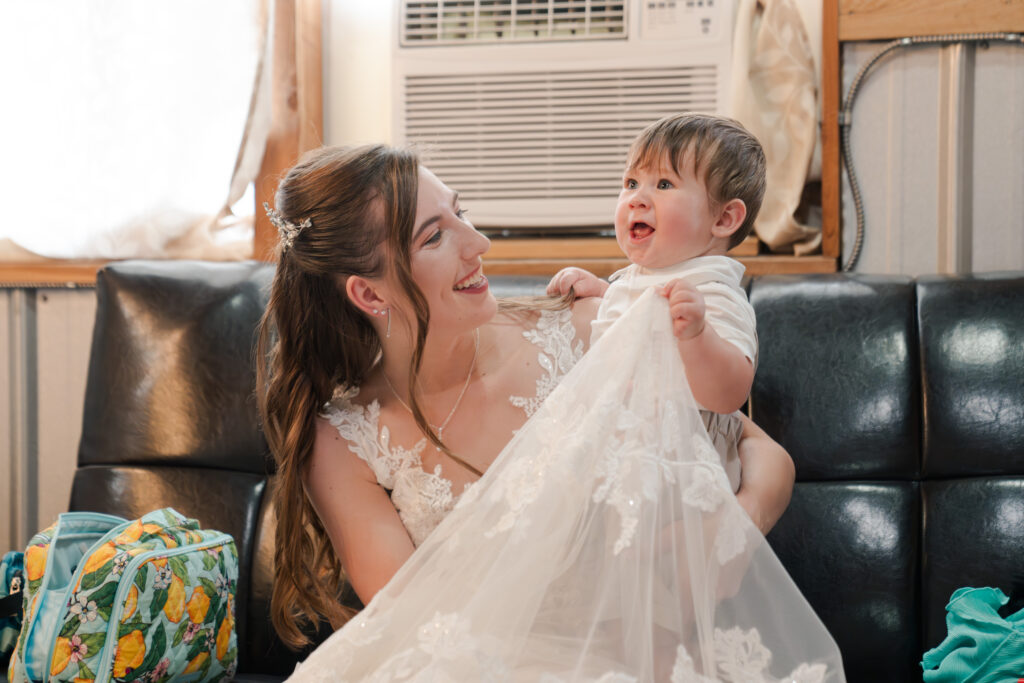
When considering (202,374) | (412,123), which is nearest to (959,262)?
(412,123)

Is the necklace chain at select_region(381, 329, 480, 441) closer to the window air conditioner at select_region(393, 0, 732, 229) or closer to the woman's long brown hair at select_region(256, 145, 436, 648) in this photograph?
the woman's long brown hair at select_region(256, 145, 436, 648)

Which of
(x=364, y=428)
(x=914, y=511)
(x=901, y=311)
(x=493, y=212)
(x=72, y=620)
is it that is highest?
(x=493, y=212)

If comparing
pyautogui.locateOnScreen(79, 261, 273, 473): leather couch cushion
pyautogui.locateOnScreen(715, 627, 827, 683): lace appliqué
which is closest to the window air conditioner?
pyautogui.locateOnScreen(79, 261, 273, 473): leather couch cushion

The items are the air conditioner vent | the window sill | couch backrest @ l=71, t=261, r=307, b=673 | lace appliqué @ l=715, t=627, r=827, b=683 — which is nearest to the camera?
lace appliqué @ l=715, t=627, r=827, b=683

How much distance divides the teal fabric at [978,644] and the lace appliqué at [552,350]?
0.72m

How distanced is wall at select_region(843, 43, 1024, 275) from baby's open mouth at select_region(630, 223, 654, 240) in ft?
3.59

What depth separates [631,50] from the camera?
2.39 meters

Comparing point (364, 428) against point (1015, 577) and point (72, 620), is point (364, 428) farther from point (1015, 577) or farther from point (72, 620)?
point (1015, 577)

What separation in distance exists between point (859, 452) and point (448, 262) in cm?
80

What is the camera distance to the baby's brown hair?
1.35m

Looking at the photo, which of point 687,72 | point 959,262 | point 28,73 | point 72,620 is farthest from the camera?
point 28,73

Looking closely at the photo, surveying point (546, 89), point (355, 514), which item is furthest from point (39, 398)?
point (546, 89)

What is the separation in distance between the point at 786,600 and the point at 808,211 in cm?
151

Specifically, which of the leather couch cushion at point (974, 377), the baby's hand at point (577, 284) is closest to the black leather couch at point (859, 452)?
the leather couch cushion at point (974, 377)
